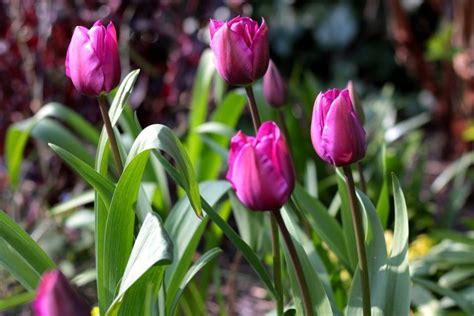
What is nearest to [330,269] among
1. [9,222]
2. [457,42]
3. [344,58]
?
[9,222]

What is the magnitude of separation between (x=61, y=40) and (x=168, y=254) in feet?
6.21

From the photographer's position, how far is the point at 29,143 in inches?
107

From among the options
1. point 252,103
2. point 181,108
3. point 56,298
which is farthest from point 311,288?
point 181,108

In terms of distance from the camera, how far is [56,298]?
62 centimetres

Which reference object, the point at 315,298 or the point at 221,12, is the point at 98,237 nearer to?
the point at 315,298

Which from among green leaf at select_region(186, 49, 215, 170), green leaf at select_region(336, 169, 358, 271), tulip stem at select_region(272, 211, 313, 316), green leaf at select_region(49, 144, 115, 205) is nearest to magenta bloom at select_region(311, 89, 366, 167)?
tulip stem at select_region(272, 211, 313, 316)

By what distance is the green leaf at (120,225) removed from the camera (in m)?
0.98

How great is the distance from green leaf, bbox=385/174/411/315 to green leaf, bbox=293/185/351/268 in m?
0.29

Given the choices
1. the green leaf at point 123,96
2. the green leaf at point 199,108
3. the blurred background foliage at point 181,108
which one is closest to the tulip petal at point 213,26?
the green leaf at point 123,96

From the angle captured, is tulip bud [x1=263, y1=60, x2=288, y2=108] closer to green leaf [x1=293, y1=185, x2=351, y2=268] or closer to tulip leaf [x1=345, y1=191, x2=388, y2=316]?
green leaf [x1=293, y1=185, x2=351, y2=268]

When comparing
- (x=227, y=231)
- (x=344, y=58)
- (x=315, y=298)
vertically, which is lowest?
(x=344, y=58)

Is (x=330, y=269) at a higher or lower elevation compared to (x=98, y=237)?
lower

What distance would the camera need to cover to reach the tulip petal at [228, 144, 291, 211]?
85 centimetres

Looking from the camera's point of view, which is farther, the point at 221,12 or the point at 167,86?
the point at 221,12
